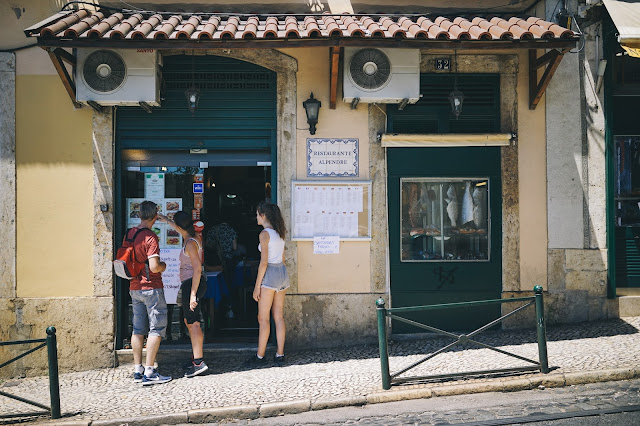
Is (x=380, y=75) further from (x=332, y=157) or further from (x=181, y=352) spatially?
(x=181, y=352)

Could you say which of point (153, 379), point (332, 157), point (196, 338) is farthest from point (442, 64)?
point (153, 379)

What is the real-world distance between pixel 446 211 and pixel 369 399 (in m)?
3.38

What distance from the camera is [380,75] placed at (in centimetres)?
738

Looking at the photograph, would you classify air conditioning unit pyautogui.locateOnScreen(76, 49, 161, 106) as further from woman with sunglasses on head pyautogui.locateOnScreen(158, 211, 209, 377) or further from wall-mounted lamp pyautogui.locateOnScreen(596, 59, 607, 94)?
wall-mounted lamp pyautogui.locateOnScreen(596, 59, 607, 94)

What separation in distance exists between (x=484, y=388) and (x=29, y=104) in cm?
698

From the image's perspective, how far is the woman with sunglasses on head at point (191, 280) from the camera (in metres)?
6.58

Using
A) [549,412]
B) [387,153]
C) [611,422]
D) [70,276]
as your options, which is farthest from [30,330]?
[611,422]

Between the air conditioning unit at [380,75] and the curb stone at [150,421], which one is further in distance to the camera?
the air conditioning unit at [380,75]

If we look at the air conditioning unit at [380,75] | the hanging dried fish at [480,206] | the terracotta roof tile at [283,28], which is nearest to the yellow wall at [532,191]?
the hanging dried fish at [480,206]

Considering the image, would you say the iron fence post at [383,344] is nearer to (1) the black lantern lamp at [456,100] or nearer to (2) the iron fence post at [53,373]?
(1) the black lantern lamp at [456,100]

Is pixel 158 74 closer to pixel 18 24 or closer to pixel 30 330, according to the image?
pixel 18 24

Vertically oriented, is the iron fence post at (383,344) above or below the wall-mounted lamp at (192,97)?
below

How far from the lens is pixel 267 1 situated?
8.04 metres

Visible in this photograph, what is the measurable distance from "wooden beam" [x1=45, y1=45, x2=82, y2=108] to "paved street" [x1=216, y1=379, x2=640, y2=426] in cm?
487
